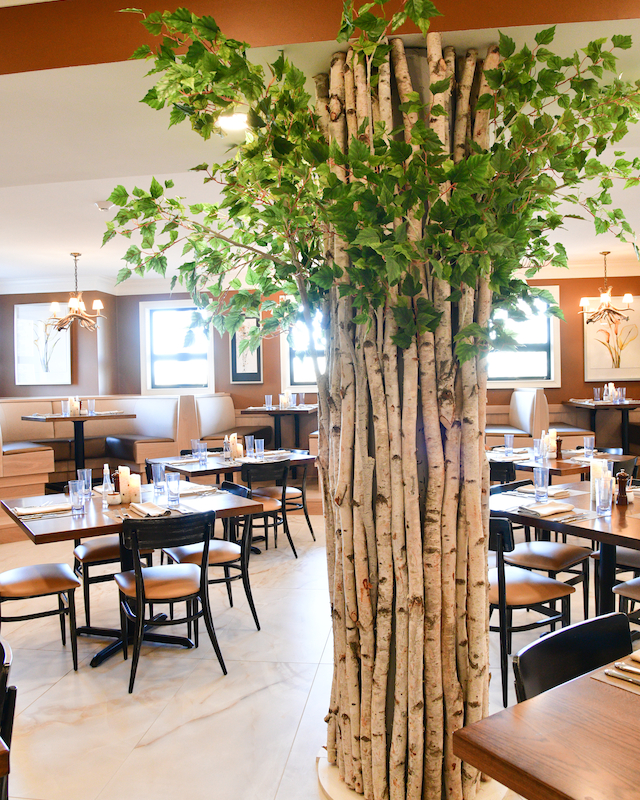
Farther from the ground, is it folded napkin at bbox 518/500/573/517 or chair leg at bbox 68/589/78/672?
folded napkin at bbox 518/500/573/517

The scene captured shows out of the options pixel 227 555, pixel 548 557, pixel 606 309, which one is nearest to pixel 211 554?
pixel 227 555

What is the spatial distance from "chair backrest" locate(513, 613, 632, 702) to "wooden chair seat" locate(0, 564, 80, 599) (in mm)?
2462

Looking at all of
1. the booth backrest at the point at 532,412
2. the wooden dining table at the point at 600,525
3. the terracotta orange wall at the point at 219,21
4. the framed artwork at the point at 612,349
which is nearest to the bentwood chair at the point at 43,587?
the wooden dining table at the point at 600,525

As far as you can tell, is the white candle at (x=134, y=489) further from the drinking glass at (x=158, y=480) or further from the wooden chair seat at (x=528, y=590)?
the wooden chair seat at (x=528, y=590)

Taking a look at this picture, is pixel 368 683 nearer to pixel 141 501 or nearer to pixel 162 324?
pixel 141 501

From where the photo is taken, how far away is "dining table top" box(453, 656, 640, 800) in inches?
37.3

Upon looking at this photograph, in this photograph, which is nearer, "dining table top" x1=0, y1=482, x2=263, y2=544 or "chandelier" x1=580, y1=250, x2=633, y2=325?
"dining table top" x1=0, y1=482, x2=263, y2=544

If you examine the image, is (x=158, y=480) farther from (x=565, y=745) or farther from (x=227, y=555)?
(x=565, y=745)

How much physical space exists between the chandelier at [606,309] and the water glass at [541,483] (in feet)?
17.1

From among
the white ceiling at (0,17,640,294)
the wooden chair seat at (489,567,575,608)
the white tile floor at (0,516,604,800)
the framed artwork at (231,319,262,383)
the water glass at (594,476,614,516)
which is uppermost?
the white ceiling at (0,17,640,294)

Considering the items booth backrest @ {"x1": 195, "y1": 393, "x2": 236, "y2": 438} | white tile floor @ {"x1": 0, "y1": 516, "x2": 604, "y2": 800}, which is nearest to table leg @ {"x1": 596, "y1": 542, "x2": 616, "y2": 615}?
white tile floor @ {"x1": 0, "y1": 516, "x2": 604, "y2": 800}

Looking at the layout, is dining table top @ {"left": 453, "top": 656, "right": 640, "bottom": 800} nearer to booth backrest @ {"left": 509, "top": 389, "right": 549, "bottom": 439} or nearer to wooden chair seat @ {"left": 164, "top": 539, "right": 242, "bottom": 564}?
wooden chair seat @ {"left": 164, "top": 539, "right": 242, "bottom": 564}

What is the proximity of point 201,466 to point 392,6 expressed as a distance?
142 inches

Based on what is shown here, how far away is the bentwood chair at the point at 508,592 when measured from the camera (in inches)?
103
